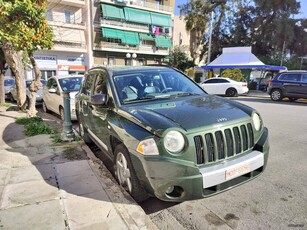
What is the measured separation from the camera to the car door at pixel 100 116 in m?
3.69

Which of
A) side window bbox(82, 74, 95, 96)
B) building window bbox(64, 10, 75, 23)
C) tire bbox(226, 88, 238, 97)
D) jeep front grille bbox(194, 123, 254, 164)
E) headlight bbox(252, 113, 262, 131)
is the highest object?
building window bbox(64, 10, 75, 23)

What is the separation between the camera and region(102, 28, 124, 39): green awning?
29469 mm

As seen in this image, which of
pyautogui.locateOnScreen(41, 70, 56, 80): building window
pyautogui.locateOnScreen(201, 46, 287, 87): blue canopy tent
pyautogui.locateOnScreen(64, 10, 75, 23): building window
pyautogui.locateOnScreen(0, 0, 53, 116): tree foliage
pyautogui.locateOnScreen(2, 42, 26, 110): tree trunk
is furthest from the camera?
pyautogui.locateOnScreen(64, 10, 75, 23): building window

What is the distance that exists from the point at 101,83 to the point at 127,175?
179cm

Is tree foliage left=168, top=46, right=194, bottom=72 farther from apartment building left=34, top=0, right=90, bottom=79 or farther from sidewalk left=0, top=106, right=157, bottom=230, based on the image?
sidewalk left=0, top=106, right=157, bottom=230

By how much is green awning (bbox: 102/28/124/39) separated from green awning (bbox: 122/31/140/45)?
0.54 meters

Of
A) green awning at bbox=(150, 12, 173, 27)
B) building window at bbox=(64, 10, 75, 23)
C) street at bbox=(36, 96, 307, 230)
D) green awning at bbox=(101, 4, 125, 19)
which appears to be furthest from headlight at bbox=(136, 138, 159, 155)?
green awning at bbox=(150, 12, 173, 27)

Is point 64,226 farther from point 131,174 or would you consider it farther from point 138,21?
point 138,21

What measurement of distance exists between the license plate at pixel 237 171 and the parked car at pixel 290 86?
12403mm

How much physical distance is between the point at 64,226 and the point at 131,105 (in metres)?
1.67

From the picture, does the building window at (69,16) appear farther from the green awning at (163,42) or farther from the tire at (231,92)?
the tire at (231,92)

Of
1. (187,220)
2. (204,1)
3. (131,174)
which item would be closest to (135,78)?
(131,174)

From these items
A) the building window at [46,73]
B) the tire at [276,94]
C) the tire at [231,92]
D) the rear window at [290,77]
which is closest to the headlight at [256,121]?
the rear window at [290,77]

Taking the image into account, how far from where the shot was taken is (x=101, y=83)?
163 inches
